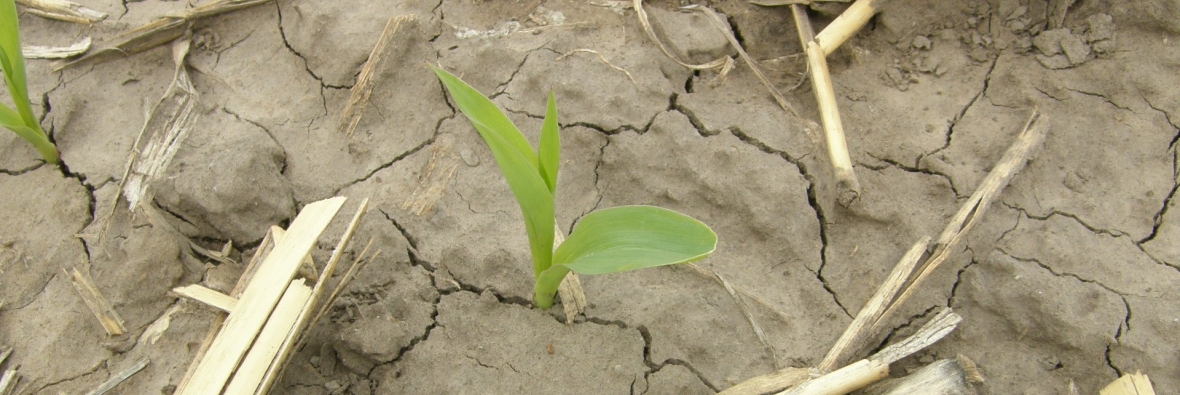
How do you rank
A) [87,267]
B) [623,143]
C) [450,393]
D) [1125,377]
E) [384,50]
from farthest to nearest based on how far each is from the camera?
1. [384,50]
2. [623,143]
3. [87,267]
4. [450,393]
5. [1125,377]

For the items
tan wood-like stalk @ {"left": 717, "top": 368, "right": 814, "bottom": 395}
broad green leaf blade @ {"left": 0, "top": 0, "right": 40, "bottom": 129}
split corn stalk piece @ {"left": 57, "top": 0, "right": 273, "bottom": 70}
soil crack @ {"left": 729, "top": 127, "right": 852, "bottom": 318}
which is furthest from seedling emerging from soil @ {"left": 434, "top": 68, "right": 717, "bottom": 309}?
split corn stalk piece @ {"left": 57, "top": 0, "right": 273, "bottom": 70}

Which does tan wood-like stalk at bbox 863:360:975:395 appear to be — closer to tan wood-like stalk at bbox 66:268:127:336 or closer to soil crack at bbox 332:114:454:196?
soil crack at bbox 332:114:454:196

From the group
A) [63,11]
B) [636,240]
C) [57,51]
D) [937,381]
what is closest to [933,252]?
[937,381]

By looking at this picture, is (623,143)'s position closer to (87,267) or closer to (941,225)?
(941,225)

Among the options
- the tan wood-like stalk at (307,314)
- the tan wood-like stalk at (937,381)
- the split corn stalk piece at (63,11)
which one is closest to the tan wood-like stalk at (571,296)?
the tan wood-like stalk at (307,314)

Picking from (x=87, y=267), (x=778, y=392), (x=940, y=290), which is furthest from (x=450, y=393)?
(x=940, y=290)

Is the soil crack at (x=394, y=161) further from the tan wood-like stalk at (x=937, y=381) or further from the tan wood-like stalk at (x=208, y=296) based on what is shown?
the tan wood-like stalk at (x=937, y=381)

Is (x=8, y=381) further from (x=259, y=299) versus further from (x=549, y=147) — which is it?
(x=549, y=147)
